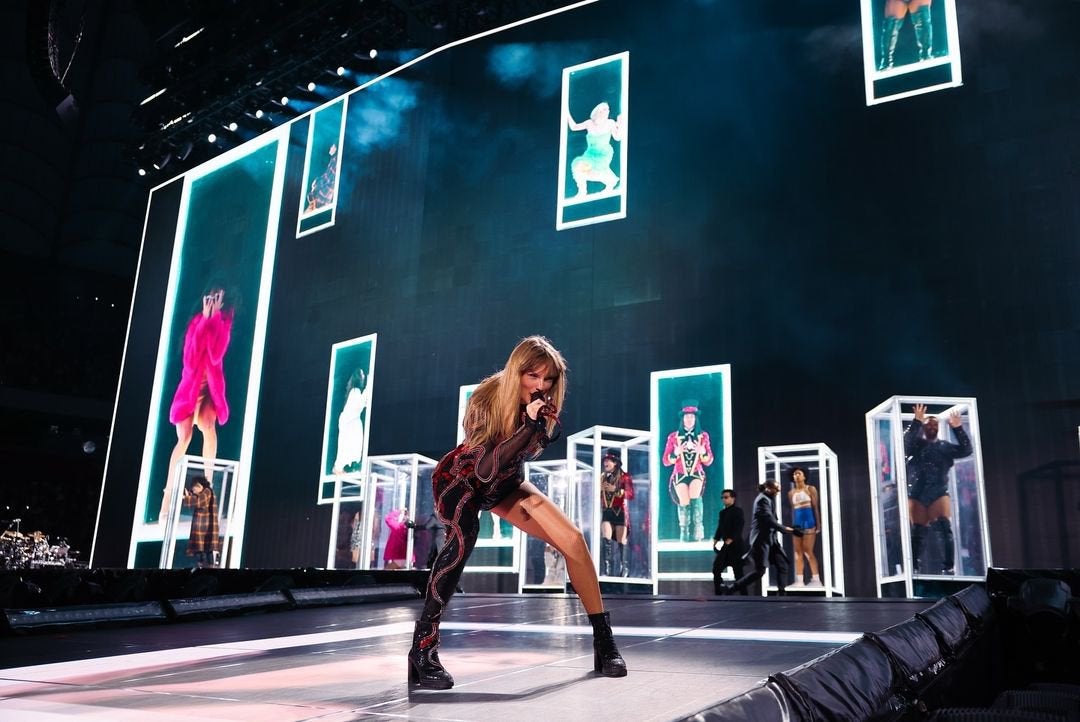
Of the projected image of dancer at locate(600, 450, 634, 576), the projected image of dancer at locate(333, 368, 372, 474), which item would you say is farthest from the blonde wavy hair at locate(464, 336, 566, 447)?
the projected image of dancer at locate(333, 368, 372, 474)

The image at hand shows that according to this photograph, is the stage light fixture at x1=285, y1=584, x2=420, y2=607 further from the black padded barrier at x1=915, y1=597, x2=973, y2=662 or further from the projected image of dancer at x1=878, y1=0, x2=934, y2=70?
the projected image of dancer at x1=878, y1=0, x2=934, y2=70

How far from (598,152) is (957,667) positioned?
30.8 ft

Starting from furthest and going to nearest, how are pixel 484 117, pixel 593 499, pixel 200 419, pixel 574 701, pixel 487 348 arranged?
pixel 200 419 → pixel 484 117 → pixel 487 348 → pixel 593 499 → pixel 574 701

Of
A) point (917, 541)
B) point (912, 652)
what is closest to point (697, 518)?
point (917, 541)

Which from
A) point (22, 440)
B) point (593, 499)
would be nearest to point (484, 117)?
point (593, 499)

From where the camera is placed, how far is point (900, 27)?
9680 millimetres

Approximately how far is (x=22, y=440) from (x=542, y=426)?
75.0 ft

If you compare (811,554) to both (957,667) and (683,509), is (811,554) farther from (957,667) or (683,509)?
(957,667)

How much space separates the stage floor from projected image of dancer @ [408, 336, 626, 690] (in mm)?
185

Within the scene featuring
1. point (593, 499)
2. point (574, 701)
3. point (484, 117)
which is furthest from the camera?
point (484, 117)

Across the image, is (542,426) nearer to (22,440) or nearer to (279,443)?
(279,443)

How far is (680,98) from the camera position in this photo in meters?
11.0

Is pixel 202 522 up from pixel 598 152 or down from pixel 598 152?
down

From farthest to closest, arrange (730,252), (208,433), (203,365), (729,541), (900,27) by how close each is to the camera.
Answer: (203,365) < (208,433) < (730,252) < (900,27) < (729,541)
